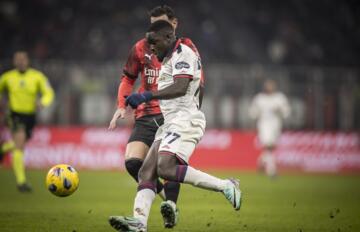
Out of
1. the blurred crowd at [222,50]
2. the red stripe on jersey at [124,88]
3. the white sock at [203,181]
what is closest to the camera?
the white sock at [203,181]

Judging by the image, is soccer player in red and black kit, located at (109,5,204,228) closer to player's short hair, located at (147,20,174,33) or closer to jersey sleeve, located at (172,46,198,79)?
player's short hair, located at (147,20,174,33)

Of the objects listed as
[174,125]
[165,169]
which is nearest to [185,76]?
[174,125]

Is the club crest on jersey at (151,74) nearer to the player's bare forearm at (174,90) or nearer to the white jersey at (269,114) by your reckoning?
the player's bare forearm at (174,90)

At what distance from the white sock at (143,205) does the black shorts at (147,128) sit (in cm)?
146

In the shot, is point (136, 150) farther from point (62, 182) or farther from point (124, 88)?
point (62, 182)

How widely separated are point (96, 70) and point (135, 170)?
13721mm

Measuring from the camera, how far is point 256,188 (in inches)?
662

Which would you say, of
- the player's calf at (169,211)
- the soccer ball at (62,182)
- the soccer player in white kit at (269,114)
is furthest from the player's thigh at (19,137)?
the soccer player in white kit at (269,114)

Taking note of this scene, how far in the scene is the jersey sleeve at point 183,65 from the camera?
7.71 m

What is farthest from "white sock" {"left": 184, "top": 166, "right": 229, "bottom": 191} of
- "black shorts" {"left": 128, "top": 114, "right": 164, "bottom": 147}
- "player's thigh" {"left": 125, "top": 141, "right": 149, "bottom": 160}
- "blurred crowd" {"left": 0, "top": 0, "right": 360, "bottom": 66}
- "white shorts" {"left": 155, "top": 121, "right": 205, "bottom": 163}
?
"blurred crowd" {"left": 0, "top": 0, "right": 360, "bottom": 66}

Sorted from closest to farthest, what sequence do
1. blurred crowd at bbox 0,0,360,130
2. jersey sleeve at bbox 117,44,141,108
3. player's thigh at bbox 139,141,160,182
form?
1. player's thigh at bbox 139,141,160,182
2. jersey sleeve at bbox 117,44,141,108
3. blurred crowd at bbox 0,0,360,130

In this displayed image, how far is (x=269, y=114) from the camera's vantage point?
22719 millimetres

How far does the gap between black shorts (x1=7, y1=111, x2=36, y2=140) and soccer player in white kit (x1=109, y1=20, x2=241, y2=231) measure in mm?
7747

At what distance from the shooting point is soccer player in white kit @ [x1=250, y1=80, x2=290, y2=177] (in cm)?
2220
